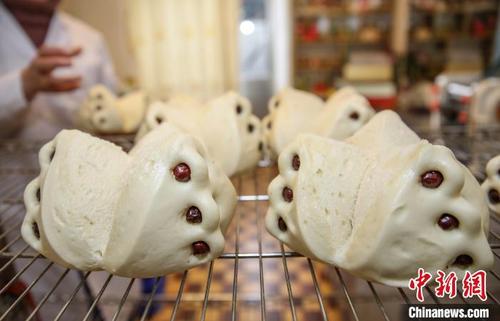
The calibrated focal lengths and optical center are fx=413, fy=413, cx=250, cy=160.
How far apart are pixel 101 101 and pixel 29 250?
2.30ft

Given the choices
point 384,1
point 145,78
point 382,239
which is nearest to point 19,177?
point 382,239

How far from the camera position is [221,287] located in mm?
1624

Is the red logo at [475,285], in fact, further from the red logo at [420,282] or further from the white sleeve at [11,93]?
the white sleeve at [11,93]

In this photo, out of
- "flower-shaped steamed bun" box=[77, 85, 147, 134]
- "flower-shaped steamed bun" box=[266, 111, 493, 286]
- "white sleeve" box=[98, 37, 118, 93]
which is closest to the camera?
"flower-shaped steamed bun" box=[266, 111, 493, 286]

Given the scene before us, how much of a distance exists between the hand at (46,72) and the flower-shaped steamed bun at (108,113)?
0.10 m

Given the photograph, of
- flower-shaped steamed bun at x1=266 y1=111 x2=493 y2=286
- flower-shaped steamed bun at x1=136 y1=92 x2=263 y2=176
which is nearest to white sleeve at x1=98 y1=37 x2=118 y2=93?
flower-shaped steamed bun at x1=136 y1=92 x2=263 y2=176

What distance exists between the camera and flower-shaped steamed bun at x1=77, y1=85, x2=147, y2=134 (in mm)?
1398

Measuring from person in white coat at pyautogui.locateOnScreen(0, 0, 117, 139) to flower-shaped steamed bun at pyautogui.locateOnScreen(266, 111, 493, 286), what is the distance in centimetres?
94

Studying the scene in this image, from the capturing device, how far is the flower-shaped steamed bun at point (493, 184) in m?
0.76

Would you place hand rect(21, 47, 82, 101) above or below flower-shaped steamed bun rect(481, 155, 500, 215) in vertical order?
above

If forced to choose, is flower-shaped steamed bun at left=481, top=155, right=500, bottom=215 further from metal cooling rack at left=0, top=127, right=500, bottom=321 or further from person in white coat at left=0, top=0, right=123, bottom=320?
person in white coat at left=0, top=0, right=123, bottom=320

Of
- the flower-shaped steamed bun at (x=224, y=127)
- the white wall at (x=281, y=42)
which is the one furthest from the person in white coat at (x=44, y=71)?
the white wall at (x=281, y=42)

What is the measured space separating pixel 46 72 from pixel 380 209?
1.13 m

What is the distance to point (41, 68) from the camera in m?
1.26
